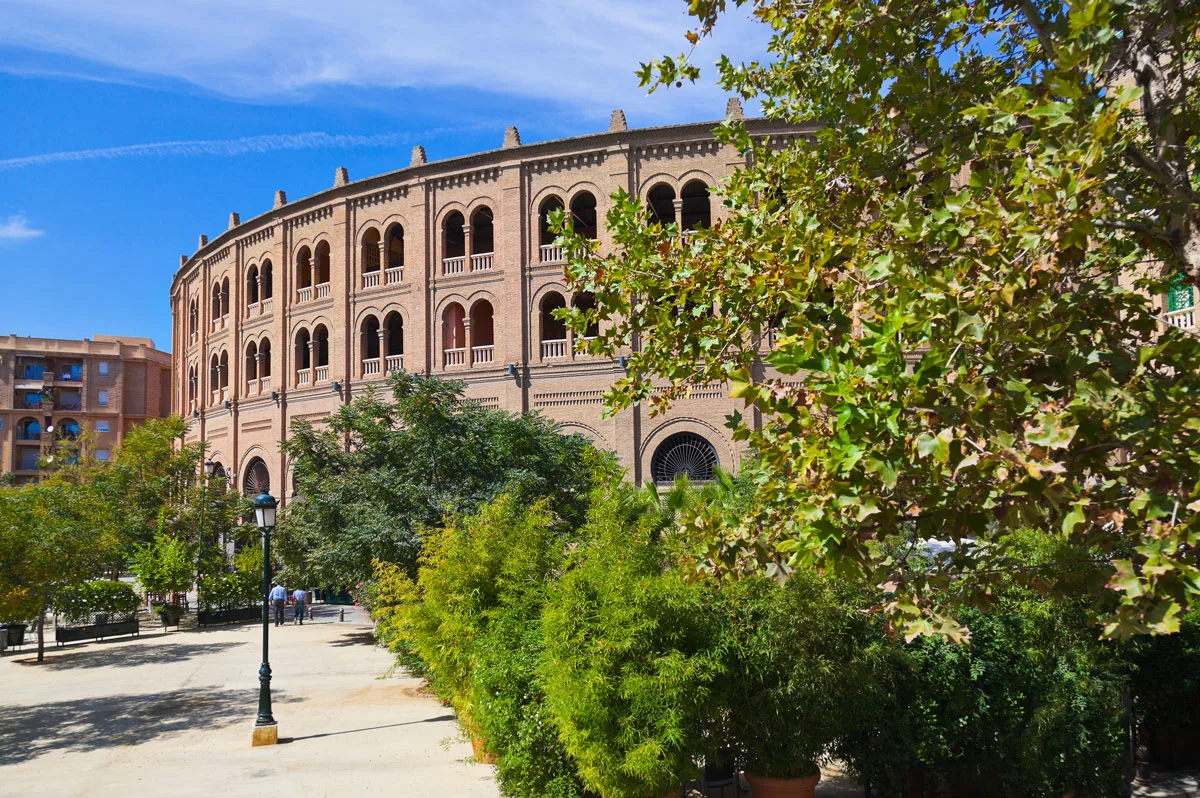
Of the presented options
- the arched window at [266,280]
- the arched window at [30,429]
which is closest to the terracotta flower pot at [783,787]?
the arched window at [266,280]

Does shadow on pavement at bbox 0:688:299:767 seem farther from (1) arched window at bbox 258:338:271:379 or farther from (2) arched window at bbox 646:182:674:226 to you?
(1) arched window at bbox 258:338:271:379

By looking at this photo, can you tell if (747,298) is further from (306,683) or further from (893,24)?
(306,683)

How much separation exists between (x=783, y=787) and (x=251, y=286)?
32.2 m

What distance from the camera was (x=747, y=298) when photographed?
5.92 m

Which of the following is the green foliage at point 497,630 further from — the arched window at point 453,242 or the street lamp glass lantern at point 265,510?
the arched window at point 453,242

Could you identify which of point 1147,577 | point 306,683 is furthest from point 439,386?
point 1147,577

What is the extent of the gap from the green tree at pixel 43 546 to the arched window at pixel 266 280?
482 inches

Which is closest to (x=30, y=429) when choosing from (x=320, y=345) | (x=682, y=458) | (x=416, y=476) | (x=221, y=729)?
(x=320, y=345)

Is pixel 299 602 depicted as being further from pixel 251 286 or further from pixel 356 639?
pixel 251 286

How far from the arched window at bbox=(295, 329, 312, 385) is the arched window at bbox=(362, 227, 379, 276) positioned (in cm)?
346

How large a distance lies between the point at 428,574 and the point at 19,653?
1722 cm

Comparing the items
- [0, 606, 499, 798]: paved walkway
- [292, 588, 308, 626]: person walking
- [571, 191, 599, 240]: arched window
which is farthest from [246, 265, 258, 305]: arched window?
[0, 606, 499, 798]: paved walkway

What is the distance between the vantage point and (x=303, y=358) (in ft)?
105

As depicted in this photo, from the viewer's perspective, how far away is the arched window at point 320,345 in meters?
30.5
